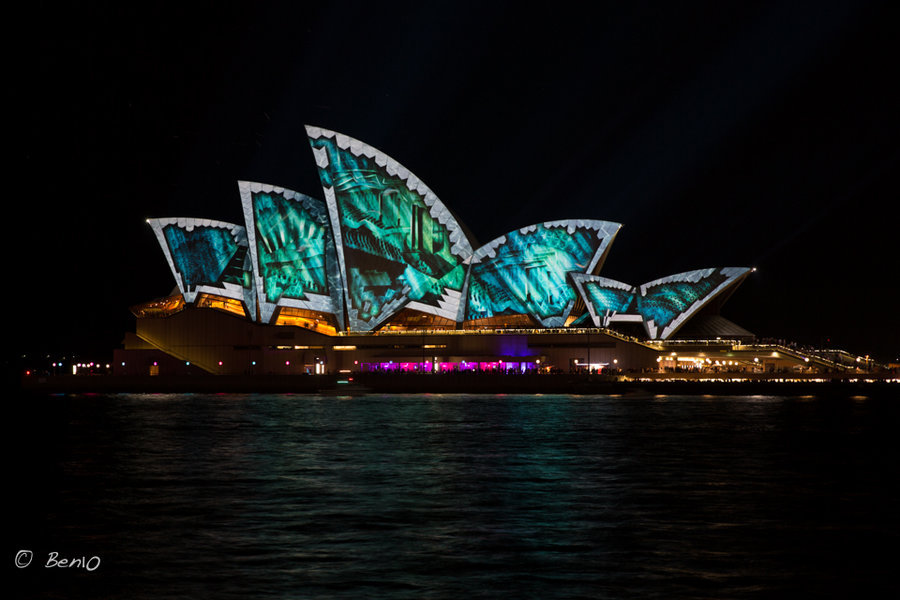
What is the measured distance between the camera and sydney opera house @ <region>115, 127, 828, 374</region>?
80.8 m

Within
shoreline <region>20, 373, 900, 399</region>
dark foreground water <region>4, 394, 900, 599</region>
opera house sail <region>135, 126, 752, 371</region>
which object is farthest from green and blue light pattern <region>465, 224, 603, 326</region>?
dark foreground water <region>4, 394, 900, 599</region>

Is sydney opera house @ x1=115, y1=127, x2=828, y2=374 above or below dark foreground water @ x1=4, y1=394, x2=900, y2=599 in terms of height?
above

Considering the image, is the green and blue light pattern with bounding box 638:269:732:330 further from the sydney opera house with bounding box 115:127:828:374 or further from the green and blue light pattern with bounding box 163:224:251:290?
the green and blue light pattern with bounding box 163:224:251:290

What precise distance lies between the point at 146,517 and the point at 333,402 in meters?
44.0

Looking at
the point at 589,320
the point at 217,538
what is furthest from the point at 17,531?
the point at 589,320

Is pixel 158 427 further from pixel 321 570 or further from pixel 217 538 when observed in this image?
pixel 321 570

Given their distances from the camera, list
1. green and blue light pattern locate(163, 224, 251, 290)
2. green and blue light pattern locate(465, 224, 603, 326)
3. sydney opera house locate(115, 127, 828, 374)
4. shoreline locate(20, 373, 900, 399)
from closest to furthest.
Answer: shoreline locate(20, 373, 900, 399), sydney opera house locate(115, 127, 828, 374), green and blue light pattern locate(465, 224, 603, 326), green and blue light pattern locate(163, 224, 251, 290)

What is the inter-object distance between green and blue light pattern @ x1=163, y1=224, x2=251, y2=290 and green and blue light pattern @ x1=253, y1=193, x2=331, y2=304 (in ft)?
10.2

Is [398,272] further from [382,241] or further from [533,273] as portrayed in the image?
[533,273]

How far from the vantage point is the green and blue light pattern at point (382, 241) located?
7900 centimetres

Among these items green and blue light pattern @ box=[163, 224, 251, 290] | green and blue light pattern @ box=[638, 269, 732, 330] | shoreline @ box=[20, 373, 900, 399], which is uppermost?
green and blue light pattern @ box=[163, 224, 251, 290]

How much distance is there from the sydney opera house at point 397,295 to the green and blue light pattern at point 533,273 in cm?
10

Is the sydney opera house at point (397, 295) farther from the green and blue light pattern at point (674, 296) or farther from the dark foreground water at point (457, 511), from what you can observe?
the dark foreground water at point (457, 511)

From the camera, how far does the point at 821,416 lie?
155ft
